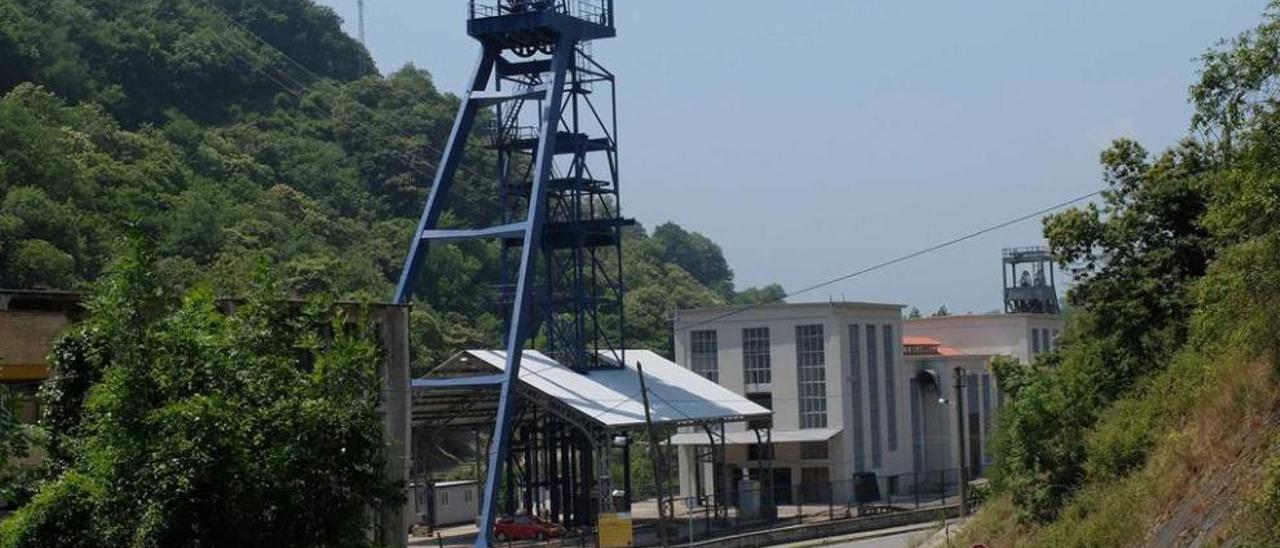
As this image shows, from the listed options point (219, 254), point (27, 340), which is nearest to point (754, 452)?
point (219, 254)

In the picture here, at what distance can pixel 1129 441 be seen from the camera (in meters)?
26.0

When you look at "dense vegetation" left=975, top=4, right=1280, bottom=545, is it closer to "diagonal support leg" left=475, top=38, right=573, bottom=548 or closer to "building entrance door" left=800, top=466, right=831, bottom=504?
"diagonal support leg" left=475, top=38, right=573, bottom=548

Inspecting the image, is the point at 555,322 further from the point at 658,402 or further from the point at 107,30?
the point at 107,30

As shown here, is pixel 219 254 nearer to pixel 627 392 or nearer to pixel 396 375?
pixel 627 392

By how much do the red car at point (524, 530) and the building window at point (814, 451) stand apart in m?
17.0

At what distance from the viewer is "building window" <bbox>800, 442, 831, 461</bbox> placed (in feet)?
218

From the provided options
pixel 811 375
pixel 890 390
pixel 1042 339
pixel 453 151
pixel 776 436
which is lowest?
pixel 776 436

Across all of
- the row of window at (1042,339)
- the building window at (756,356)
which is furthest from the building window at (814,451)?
the row of window at (1042,339)

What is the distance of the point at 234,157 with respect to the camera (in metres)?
109

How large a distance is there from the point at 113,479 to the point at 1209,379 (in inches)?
557

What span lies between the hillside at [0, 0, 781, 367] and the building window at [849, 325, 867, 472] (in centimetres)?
2283

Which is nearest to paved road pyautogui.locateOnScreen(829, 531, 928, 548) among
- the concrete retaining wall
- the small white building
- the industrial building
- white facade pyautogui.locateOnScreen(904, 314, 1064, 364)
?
the concrete retaining wall

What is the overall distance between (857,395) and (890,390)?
3051 mm

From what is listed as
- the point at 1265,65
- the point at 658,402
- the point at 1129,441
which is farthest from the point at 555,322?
the point at 1265,65
